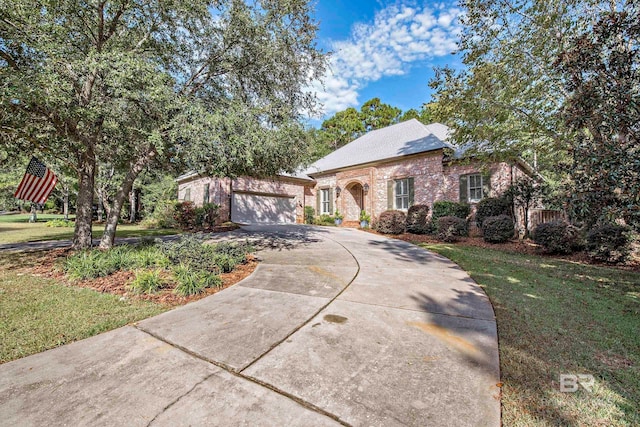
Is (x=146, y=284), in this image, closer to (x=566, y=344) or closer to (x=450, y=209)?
(x=566, y=344)

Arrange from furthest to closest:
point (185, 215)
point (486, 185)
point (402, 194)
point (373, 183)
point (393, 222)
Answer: point (185, 215) → point (373, 183) → point (402, 194) → point (393, 222) → point (486, 185)

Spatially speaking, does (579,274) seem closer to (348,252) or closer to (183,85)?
(348,252)

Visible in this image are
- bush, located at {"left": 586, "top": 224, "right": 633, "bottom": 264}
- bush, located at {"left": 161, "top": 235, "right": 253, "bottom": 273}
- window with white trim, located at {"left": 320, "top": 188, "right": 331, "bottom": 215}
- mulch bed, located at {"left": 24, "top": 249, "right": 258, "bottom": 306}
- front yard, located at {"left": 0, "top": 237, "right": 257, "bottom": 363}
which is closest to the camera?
front yard, located at {"left": 0, "top": 237, "right": 257, "bottom": 363}

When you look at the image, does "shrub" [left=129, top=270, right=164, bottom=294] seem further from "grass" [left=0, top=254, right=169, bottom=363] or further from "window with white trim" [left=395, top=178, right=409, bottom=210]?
"window with white trim" [left=395, top=178, right=409, bottom=210]

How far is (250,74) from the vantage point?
7332 mm

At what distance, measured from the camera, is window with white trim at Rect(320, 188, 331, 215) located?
1908 cm

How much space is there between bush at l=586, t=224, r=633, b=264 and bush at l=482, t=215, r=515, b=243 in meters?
2.42

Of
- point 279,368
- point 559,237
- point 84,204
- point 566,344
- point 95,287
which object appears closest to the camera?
point 279,368

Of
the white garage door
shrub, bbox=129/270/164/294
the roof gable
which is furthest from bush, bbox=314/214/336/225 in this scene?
shrub, bbox=129/270/164/294

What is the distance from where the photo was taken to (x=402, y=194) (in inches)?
589

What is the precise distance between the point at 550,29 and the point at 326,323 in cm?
931

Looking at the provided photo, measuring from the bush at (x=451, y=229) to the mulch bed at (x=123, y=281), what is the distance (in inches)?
296

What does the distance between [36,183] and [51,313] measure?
590cm

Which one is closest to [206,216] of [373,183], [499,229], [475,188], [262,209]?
[262,209]
